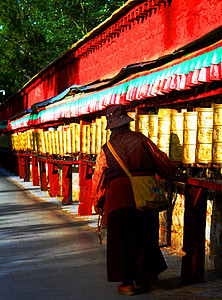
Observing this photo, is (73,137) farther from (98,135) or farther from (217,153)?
(217,153)

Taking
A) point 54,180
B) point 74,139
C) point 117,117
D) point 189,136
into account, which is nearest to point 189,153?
point 189,136

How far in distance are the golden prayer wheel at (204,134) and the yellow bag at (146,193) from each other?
0.51m

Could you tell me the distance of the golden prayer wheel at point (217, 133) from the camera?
4.79 meters

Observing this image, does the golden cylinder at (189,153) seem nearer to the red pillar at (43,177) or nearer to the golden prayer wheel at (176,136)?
the golden prayer wheel at (176,136)

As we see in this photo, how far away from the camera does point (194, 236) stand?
5164mm

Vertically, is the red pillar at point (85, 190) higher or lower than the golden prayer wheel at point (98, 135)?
lower

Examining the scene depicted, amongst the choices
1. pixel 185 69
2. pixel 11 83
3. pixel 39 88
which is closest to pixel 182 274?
pixel 185 69

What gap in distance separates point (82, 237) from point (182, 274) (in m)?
2.87

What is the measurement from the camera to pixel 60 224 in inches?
360

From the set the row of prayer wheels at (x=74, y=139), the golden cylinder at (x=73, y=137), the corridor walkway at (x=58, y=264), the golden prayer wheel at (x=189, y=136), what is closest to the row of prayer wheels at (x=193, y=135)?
the golden prayer wheel at (x=189, y=136)

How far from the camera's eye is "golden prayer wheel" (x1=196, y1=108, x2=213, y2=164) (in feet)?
15.9

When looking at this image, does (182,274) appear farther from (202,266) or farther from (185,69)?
(185,69)

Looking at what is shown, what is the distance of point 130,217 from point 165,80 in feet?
5.73

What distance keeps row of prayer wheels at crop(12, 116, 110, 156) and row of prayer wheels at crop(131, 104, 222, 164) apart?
257 cm
